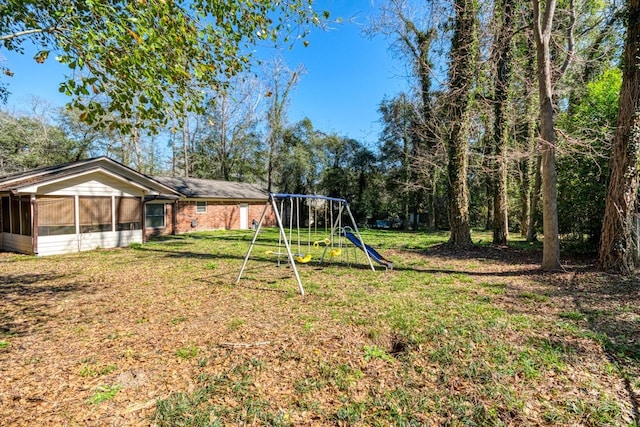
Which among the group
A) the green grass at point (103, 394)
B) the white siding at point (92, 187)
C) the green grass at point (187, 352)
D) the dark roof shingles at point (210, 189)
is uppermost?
the dark roof shingles at point (210, 189)

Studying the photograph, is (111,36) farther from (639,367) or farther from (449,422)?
(639,367)

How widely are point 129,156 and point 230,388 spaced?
3060 centimetres

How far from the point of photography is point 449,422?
A: 2.38 m

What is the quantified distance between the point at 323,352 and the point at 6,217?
14.3 meters

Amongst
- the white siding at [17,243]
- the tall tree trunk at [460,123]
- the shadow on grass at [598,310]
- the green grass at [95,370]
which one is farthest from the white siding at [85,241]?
the shadow on grass at [598,310]

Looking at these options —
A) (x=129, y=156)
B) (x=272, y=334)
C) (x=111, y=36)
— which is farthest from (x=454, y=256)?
(x=129, y=156)

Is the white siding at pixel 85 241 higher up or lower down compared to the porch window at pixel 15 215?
lower down

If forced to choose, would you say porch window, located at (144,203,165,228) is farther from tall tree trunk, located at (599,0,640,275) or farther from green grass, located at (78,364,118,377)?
tall tree trunk, located at (599,0,640,275)

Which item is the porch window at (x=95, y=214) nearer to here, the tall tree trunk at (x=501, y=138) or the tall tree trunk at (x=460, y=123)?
the tall tree trunk at (x=460, y=123)

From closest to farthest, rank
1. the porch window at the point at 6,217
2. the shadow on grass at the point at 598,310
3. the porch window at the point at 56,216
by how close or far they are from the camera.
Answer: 1. the shadow on grass at the point at 598,310
2. the porch window at the point at 56,216
3. the porch window at the point at 6,217

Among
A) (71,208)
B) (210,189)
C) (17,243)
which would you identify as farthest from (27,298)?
(210,189)

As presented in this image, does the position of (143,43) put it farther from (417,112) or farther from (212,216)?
(212,216)

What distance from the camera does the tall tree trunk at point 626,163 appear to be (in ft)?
20.3

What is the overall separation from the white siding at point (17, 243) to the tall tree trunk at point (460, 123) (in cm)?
1483
